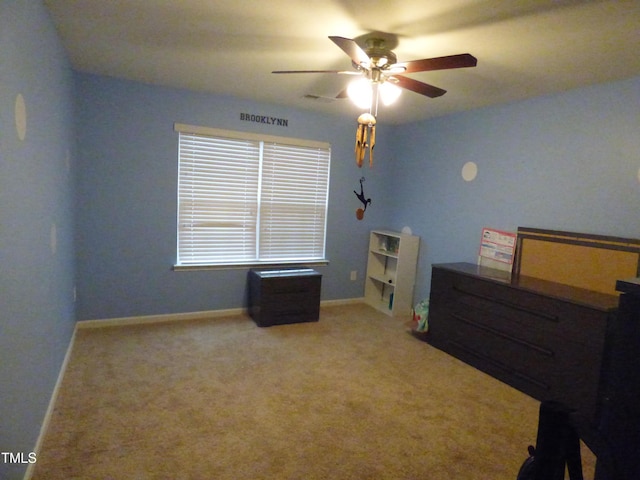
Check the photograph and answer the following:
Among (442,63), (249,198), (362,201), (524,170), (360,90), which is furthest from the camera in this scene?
(362,201)

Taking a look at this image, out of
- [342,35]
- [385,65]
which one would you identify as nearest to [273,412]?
[385,65]

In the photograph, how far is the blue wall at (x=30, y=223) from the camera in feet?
4.75

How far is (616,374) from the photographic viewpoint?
2.80 ft

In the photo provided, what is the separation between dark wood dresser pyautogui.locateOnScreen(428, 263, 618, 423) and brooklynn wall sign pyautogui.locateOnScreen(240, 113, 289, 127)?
2228 mm

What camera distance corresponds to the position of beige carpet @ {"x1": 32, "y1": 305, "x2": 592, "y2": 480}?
1.90 m

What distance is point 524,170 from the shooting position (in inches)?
130

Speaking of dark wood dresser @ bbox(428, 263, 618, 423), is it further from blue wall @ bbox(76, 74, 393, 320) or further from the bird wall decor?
blue wall @ bbox(76, 74, 393, 320)

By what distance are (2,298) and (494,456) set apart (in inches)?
96.2

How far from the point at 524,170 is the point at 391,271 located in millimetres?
1991

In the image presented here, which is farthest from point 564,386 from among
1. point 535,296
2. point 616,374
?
point 616,374

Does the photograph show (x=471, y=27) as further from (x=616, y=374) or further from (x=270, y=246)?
(x=270, y=246)

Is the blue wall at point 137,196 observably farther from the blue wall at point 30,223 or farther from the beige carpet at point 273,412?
the blue wall at point 30,223

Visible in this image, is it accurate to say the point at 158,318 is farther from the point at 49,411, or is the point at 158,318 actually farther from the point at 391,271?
the point at 391,271

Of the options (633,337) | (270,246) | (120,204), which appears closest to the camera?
(633,337)
